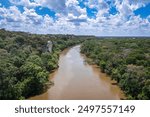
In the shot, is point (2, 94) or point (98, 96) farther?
point (98, 96)

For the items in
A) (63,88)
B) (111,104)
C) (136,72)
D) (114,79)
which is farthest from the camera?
(114,79)

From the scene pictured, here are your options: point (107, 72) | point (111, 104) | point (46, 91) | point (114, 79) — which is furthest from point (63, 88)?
point (111, 104)

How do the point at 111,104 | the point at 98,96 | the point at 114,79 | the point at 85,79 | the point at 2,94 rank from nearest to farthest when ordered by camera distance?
the point at 111,104, the point at 2,94, the point at 98,96, the point at 114,79, the point at 85,79

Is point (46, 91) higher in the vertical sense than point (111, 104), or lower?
lower

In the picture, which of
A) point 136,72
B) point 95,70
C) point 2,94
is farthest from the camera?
point 95,70

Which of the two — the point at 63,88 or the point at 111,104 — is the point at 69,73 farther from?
the point at 111,104

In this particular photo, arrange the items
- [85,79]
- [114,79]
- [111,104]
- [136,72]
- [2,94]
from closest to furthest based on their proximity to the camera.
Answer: [111,104] → [2,94] → [136,72] → [114,79] → [85,79]

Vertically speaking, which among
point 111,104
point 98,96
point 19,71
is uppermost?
point 111,104

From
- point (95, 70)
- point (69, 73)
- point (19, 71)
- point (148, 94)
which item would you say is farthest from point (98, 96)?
point (95, 70)

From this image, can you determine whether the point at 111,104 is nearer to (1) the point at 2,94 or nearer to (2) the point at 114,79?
(1) the point at 2,94
